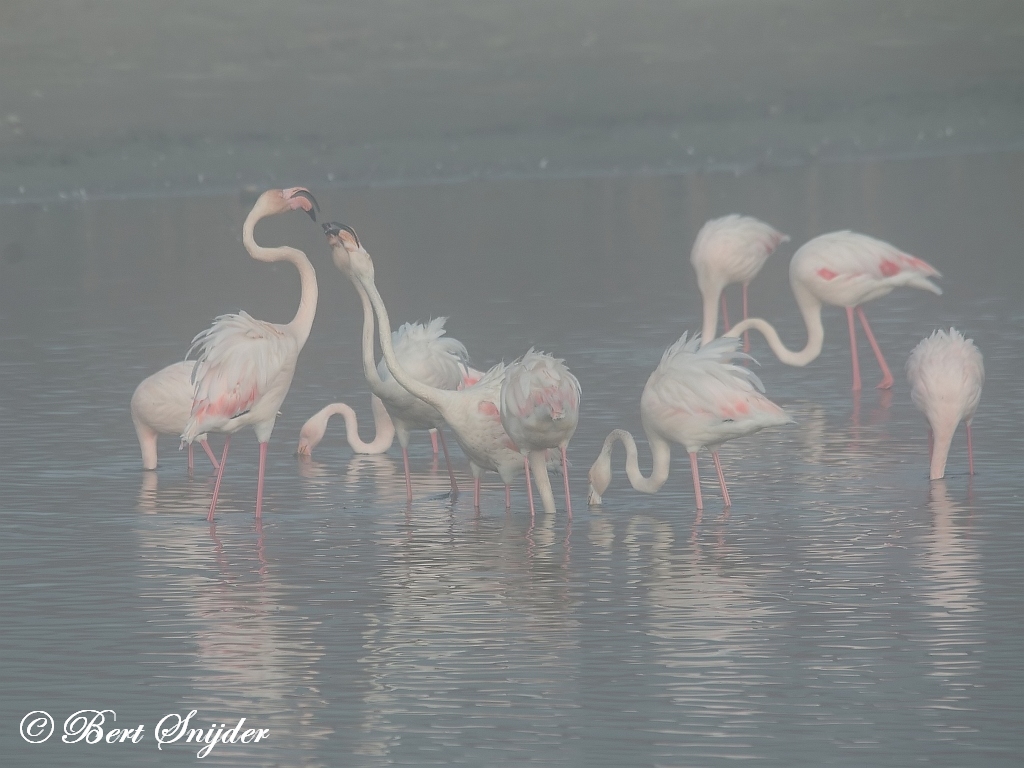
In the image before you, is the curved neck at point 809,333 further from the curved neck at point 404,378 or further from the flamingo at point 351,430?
the curved neck at point 404,378

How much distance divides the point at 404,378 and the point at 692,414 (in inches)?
50.1

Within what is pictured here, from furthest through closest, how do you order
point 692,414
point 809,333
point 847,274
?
point 847,274
point 809,333
point 692,414

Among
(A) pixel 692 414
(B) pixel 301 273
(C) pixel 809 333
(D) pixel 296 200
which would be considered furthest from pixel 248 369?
(C) pixel 809 333

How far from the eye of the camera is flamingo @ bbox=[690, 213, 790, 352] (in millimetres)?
13680

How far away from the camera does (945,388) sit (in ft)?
29.7

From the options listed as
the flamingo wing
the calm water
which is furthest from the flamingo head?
the calm water

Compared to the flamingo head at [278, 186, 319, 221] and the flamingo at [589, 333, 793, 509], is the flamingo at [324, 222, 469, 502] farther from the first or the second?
the flamingo at [589, 333, 793, 509]

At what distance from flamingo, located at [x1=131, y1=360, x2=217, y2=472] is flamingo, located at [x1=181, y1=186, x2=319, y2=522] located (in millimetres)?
834

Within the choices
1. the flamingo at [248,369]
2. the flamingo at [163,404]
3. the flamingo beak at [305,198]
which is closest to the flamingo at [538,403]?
the flamingo at [248,369]

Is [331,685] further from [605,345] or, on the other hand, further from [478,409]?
[605,345]

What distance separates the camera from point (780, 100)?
2725cm

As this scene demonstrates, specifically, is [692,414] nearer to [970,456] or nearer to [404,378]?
[404,378]

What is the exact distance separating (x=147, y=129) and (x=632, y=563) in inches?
705

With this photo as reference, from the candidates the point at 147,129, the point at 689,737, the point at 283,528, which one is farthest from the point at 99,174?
the point at 689,737
